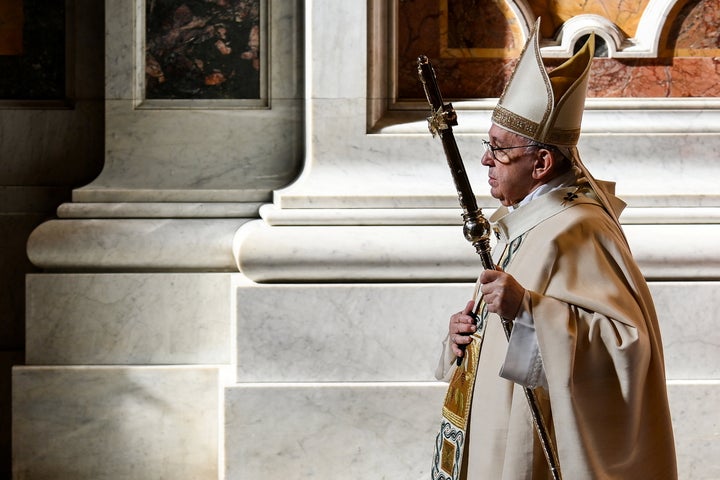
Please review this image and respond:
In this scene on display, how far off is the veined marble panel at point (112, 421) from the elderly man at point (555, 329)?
1.73 metres

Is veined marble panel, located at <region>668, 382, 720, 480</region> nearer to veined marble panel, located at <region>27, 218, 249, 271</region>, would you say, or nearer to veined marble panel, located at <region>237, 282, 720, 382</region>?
veined marble panel, located at <region>237, 282, 720, 382</region>

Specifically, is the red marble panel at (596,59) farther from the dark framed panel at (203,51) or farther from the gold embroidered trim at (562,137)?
the gold embroidered trim at (562,137)

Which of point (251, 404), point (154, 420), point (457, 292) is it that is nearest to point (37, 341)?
point (154, 420)

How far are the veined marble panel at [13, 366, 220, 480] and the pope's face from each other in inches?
78.3

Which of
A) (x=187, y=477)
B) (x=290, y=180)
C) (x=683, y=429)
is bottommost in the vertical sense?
(x=187, y=477)

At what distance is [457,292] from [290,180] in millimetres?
1014

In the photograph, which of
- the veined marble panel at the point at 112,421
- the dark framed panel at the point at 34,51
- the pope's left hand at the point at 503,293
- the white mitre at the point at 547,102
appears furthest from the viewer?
the dark framed panel at the point at 34,51

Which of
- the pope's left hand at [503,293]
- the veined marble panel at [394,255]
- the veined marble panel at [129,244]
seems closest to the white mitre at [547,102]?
the pope's left hand at [503,293]

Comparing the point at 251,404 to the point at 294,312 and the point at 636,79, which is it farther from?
the point at 636,79

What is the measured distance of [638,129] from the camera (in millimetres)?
4469

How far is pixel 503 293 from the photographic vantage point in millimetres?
2619

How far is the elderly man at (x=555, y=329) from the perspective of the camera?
2.65m

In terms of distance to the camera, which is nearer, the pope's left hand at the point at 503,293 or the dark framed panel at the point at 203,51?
the pope's left hand at the point at 503,293

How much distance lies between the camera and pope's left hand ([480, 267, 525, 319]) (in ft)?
8.61
